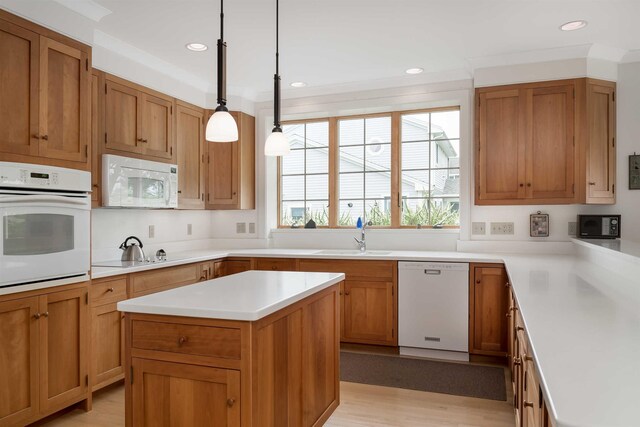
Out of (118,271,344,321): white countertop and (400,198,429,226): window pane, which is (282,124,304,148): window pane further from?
(118,271,344,321): white countertop

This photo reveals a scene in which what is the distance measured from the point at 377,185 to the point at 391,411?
2.44m

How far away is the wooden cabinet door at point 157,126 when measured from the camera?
11.9 ft

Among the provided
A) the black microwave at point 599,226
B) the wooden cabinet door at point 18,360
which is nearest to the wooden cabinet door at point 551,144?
the black microwave at point 599,226

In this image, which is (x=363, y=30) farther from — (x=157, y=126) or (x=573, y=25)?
(x=157, y=126)

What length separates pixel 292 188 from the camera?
4.97 m

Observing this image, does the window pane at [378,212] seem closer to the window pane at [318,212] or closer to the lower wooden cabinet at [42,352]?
the window pane at [318,212]

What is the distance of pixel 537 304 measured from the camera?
172cm

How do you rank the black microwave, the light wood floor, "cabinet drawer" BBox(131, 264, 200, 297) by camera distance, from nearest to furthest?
the light wood floor, "cabinet drawer" BBox(131, 264, 200, 297), the black microwave

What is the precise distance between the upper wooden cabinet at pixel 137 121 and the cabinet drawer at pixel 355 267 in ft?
5.28

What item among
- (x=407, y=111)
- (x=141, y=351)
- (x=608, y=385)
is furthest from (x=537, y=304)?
(x=407, y=111)

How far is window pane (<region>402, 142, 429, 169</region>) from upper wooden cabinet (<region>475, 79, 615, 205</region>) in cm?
66

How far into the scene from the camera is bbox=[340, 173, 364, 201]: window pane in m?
4.67

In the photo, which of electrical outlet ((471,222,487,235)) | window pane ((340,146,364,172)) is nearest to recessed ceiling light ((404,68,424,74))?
window pane ((340,146,364,172))

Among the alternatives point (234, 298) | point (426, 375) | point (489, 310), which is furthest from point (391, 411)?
point (234, 298)
